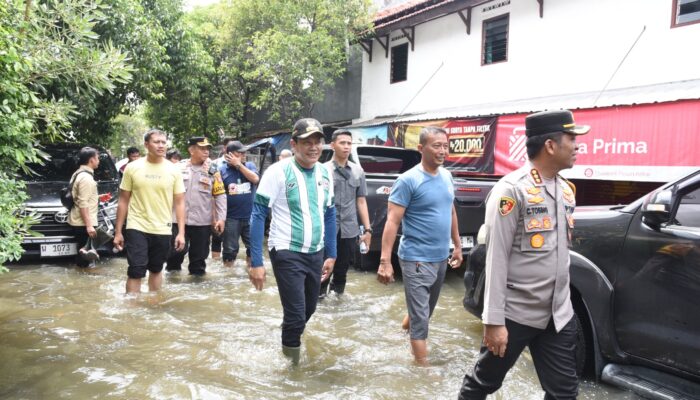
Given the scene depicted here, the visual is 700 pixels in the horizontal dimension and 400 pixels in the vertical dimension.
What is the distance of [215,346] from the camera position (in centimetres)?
432

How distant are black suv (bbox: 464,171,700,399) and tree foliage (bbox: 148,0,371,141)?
38.0ft

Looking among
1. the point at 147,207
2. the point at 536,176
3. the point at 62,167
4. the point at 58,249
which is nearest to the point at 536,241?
the point at 536,176

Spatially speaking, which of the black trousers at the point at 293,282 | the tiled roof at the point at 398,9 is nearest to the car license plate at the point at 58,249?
the black trousers at the point at 293,282

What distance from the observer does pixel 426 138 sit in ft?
12.5

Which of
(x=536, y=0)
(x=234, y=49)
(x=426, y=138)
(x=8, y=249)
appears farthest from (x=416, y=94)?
(x=8, y=249)

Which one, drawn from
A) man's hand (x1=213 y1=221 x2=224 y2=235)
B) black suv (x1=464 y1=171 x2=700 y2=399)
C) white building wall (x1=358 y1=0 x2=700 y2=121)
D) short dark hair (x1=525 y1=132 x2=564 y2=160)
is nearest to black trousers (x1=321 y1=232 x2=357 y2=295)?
man's hand (x1=213 y1=221 x2=224 y2=235)

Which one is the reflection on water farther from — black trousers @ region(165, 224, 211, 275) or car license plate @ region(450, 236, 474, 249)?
car license plate @ region(450, 236, 474, 249)

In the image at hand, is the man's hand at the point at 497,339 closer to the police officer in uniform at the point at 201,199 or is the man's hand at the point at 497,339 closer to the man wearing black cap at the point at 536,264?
the man wearing black cap at the point at 536,264

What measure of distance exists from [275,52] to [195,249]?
9716 millimetres

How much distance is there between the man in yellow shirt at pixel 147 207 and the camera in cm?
512

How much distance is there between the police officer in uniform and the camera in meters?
6.39

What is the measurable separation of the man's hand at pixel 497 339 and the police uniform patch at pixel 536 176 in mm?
705

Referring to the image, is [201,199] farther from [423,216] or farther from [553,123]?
[553,123]

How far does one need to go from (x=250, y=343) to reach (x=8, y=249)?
199cm
